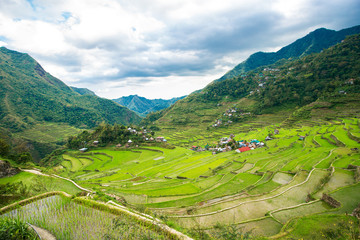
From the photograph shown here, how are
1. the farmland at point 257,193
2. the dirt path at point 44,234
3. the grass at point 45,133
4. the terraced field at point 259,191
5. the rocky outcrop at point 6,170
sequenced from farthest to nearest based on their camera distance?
the grass at point 45,133 < the rocky outcrop at point 6,170 < the terraced field at point 259,191 < the farmland at point 257,193 < the dirt path at point 44,234

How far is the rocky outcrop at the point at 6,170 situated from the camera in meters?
21.0

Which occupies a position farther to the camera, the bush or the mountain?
the mountain

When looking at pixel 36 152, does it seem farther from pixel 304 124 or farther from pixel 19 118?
pixel 304 124

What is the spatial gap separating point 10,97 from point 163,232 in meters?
196

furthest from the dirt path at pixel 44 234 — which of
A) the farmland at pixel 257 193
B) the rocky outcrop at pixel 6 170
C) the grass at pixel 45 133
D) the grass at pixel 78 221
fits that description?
the grass at pixel 45 133

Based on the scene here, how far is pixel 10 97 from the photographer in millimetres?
134375

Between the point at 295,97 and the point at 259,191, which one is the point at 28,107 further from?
the point at 295,97

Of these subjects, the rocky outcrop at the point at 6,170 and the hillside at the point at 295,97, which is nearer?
the rocky outcrop at the point at 6,170

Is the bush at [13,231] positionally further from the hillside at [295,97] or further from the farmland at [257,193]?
the hillside at [295,97]

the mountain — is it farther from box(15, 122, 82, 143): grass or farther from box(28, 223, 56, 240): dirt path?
box(28, 223, 56, 240): dirt path

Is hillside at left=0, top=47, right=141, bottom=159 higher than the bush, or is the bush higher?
hillside at left=0, top=47, right=141, bottom=159

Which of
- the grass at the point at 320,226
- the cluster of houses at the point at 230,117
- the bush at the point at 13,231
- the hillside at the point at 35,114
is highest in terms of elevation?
the hillside at the point at 35,114

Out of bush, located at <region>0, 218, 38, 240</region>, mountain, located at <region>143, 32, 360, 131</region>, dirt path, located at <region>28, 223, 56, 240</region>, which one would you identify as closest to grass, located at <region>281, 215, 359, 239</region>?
dirt path, located at <region>28, 223, 56, 240</region>

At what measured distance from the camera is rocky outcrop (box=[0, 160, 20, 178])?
2098 cm
